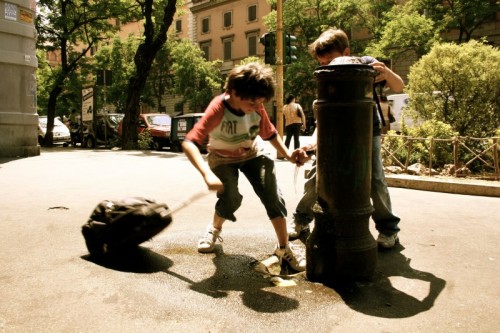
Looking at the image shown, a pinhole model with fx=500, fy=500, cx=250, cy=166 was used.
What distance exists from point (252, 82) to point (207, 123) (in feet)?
1.32

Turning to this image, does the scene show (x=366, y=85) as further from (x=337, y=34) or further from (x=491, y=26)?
(x=491, y=26)

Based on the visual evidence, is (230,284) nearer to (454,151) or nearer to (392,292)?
(392,292)

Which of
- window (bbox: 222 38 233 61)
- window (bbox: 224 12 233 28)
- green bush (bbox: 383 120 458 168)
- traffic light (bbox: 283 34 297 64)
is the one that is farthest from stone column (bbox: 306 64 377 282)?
window (bbox: 224 12 233 28)

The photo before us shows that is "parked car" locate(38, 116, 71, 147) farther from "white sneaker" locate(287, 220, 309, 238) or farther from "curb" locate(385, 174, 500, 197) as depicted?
"white sneaker" locate(287, 220, 309, 238)

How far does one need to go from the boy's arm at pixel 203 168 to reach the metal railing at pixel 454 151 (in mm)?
5937

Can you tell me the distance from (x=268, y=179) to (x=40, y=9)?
72.3 ft

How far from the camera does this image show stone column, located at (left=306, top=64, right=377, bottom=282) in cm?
296

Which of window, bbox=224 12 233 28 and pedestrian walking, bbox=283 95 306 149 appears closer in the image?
pedestrian walking, bbox=283 95 306 149

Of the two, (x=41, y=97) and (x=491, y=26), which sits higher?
(x=491, y=26)

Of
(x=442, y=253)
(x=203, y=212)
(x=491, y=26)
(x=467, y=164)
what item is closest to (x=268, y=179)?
(x=442, y=253)

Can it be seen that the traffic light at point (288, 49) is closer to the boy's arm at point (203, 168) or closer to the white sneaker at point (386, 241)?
the white sneaker at point (386, 241)

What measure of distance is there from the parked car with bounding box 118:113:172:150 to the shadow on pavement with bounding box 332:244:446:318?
1580 cm

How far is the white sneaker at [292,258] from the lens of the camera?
3391 mm

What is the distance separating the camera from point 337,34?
360 centimetres
